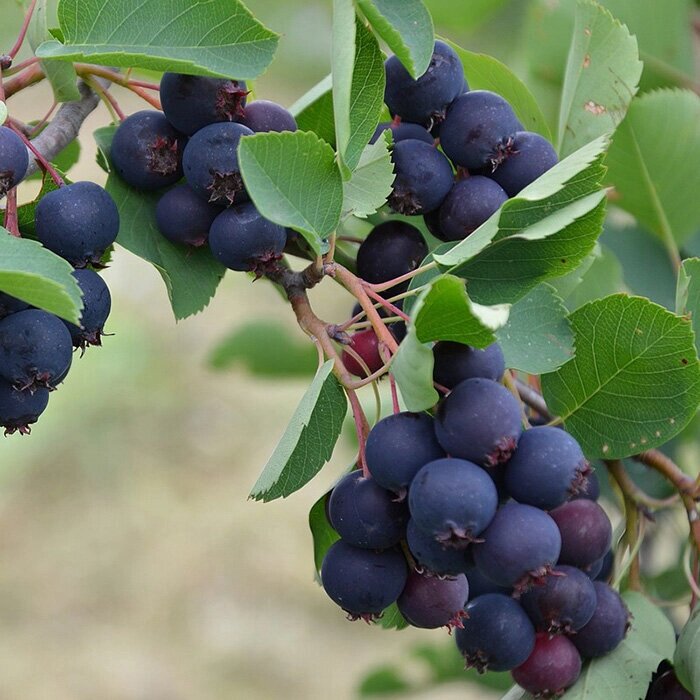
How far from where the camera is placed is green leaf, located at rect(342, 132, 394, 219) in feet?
2.33

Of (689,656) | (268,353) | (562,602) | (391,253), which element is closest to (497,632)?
(562,602)

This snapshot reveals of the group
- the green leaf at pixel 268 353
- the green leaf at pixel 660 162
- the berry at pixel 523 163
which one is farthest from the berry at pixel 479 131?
the green leaf at pixel 268 353

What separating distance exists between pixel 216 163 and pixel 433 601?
33 cm

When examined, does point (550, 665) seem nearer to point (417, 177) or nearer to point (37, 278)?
point (417, 177)

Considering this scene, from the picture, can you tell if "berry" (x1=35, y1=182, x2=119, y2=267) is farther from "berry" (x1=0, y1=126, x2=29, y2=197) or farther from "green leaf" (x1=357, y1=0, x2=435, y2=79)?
"green leaf" (x1=357, y1=0, x2=435, y2=79)

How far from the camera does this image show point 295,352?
154 cm

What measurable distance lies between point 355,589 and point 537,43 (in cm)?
90

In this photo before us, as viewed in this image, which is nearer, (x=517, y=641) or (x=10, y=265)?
(x=10, y=265)

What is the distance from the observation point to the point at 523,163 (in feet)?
2.48

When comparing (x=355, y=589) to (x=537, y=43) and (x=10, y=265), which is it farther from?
(x=537, y=43)

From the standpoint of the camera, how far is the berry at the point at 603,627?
32.2 inches

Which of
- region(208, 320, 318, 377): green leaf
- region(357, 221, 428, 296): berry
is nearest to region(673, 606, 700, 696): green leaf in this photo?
region(357, 221, 428, 296): berry

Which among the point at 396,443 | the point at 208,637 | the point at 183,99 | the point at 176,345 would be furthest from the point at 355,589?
the point at 176,345

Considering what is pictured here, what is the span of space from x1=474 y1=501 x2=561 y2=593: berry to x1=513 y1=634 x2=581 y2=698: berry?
0.73 ft
